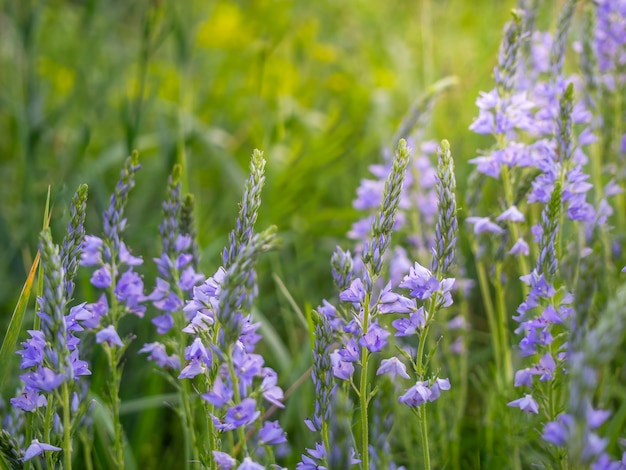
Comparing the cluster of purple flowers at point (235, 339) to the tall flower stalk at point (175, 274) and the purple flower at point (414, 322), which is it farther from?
the purple flower at point (414, 322)

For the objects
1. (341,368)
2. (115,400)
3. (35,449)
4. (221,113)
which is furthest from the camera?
(221,113)

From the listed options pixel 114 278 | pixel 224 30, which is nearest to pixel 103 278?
pixel 114 278

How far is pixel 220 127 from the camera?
16.6 feet

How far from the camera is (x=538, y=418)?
6.15 ft

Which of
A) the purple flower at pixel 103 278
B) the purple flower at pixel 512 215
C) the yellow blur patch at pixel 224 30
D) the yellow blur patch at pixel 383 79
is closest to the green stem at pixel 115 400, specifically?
the purple flower at pixel 103 278

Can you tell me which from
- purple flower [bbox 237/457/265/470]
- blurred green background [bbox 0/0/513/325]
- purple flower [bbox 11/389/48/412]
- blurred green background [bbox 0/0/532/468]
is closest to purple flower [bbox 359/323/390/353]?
purple flower [bbox 237/457/265/470]

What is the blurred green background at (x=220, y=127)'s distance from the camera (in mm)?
2994

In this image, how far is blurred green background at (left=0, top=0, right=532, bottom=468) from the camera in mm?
2994

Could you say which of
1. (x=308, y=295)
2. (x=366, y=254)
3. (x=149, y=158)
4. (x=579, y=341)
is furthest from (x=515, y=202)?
(x=149, y=158)

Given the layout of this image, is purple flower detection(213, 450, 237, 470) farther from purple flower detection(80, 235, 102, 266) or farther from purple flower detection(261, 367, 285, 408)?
purple flower detection(80, 235, 102, 266)

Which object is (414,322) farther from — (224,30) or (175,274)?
(224,30)

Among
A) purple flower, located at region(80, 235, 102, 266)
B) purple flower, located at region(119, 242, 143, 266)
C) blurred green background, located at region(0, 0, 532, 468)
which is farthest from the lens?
blurred green background, located at region(0, 0, 532, 468)

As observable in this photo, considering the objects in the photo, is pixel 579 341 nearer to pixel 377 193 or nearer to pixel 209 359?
pixel 209 359

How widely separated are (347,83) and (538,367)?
11.5ft
